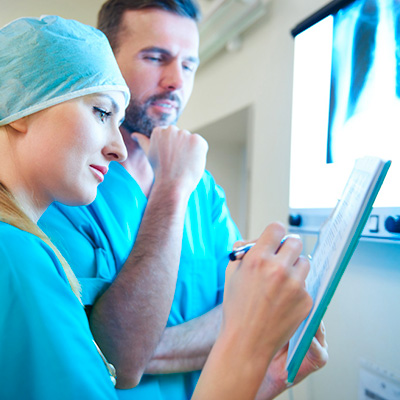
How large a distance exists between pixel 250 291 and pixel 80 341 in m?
0.20

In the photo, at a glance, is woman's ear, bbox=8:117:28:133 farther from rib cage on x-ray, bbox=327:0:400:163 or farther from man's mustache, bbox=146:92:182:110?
rib cage on x-ray, bbox=327:0:400:163

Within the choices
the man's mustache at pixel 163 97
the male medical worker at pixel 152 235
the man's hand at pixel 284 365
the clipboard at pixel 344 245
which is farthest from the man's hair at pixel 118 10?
the man's hand at pixel 284 365

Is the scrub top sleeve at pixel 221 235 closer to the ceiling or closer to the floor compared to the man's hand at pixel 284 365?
closer to the ceiling

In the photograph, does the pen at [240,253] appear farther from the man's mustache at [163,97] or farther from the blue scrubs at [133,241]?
the man's mustache at [163,97]

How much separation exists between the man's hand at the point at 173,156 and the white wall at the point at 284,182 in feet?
1.28

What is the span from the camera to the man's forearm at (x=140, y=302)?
549 mm

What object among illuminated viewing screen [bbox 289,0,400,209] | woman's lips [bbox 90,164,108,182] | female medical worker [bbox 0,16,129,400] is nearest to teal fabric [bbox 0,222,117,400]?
female medical worker [bbox 0,16,129,400]

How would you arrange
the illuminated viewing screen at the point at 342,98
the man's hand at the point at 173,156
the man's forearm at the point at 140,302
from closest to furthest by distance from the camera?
the man's forearm at the point at 140,302 < the man's hand at the point at 173,156 < the illuminated viewing screen at the point at 342,98

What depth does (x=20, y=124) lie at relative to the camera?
1.47 ft

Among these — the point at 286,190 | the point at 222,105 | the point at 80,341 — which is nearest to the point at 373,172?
the point at 80,341

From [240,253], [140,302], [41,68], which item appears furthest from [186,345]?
[41,68]

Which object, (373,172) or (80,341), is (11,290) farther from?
(373,172)

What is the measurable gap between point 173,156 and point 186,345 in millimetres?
343

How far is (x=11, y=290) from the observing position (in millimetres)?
365
